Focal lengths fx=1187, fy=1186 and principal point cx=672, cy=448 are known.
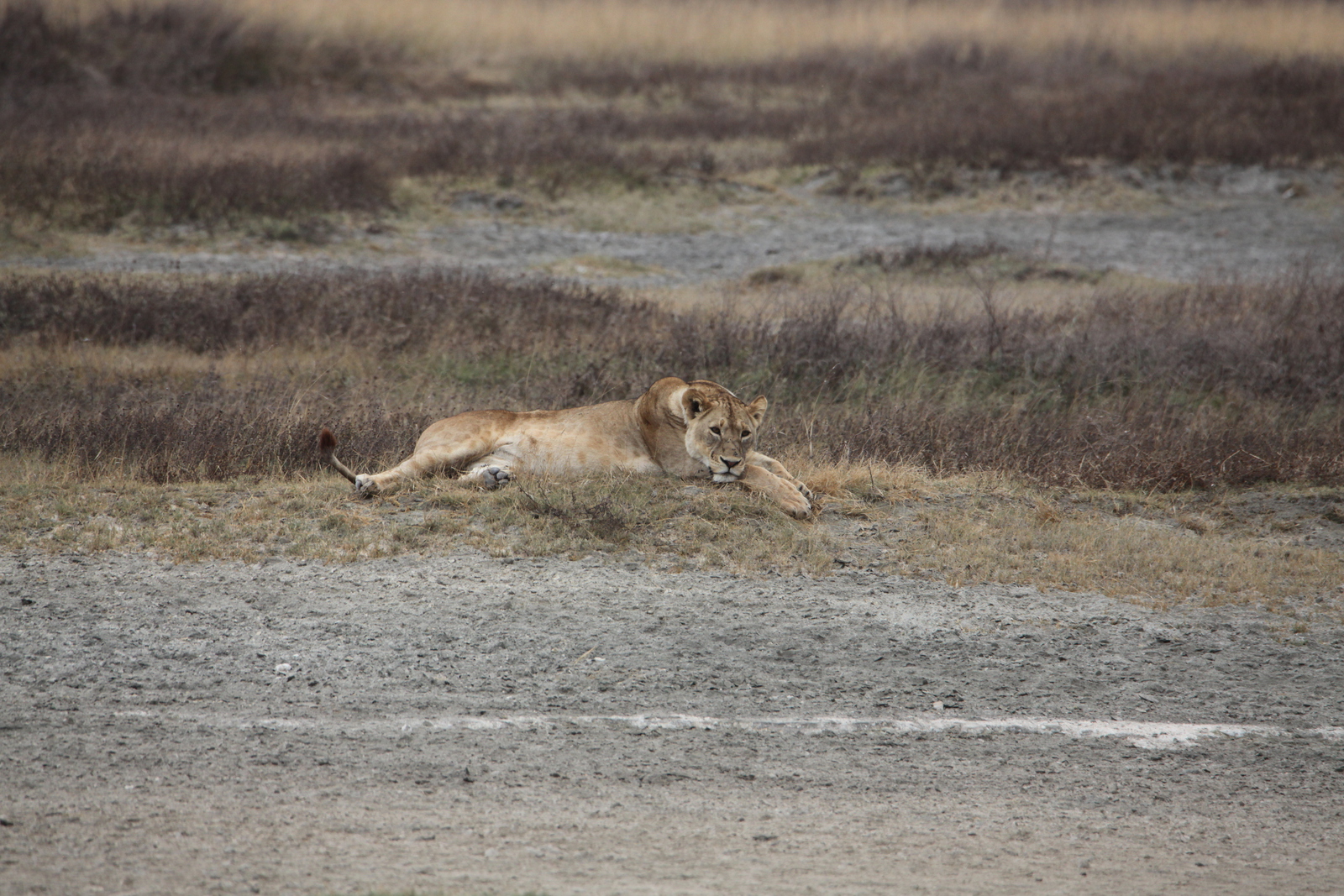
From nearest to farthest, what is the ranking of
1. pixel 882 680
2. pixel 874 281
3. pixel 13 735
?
1. pixel 13 735
2. pixel 882 680
3. pixel 874 281

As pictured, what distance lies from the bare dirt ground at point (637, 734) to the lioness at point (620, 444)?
3.22 ft

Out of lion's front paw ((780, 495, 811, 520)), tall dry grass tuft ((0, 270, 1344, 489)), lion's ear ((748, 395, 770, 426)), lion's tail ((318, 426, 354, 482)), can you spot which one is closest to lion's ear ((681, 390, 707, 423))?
lion's ear ((748, 395, 770, 426))

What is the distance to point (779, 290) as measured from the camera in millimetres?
15492

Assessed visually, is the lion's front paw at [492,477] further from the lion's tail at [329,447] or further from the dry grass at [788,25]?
the dry grass at [788,25]

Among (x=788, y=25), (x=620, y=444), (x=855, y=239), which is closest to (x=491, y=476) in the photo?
(x=620, y=444)

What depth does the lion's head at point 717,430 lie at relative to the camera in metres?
7.39

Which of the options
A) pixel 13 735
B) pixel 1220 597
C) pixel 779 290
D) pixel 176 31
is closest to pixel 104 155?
pixel 779 290

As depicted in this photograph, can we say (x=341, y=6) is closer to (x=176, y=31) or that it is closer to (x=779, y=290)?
(x=176, y=31)

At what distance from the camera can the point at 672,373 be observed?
10.8m

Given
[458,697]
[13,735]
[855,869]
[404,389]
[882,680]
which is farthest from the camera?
[404,389]

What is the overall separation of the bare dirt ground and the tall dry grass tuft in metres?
2.26

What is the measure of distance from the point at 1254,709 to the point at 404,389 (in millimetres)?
7123

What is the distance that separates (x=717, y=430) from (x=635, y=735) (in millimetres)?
2913

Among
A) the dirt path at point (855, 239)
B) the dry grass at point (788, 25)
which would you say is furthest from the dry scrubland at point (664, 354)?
the dry grass at point (788, 25)
